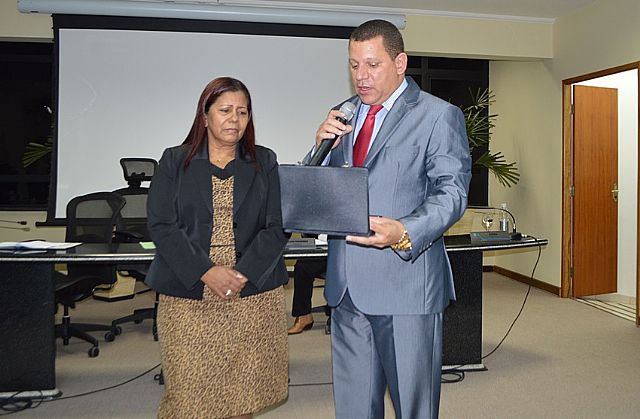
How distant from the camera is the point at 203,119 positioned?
88.0 inches

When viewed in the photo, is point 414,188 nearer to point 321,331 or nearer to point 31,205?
point 321,331

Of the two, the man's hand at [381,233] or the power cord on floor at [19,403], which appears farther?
the power cord on floor at [19,403]

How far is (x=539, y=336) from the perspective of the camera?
4.78 metres

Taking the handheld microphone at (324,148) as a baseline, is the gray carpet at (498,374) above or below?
below

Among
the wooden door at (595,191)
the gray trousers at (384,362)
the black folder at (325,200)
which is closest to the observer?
the black folder at (325,200)

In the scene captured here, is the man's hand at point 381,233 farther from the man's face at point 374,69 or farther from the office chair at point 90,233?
the office chair at point 90,233

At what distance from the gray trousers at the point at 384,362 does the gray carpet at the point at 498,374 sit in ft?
4.77

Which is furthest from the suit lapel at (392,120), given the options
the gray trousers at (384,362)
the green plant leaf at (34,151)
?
the green plant leaf at (34,151)

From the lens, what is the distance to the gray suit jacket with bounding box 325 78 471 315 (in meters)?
1.62

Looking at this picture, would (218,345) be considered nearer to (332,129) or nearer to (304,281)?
(332,129)

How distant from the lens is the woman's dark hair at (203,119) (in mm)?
2193

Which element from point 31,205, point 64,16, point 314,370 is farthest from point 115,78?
point 314,370

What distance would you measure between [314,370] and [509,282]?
150 inches

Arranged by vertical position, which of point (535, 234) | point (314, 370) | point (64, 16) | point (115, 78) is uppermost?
point (64, 16)
